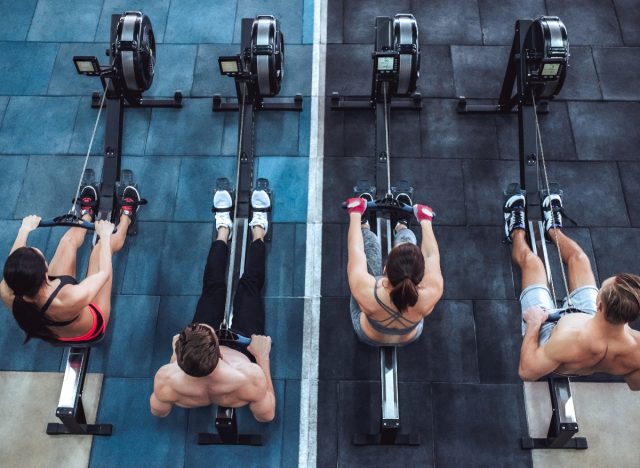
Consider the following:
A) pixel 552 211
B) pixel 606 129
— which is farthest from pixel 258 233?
pixel 606 129

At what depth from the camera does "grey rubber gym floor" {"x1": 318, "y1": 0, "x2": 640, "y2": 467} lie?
4.08 metres

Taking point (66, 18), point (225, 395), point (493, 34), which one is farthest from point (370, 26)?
point (225, 395)

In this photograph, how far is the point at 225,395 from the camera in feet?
10.7

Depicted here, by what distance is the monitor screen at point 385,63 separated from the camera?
4.30 m

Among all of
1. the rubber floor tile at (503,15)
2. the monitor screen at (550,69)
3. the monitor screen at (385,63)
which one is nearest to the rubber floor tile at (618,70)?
the rubber floor tile at (503,15)

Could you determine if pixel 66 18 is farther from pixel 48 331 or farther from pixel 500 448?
pixel 500 448

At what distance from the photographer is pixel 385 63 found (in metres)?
4.33

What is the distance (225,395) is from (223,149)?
2497mm

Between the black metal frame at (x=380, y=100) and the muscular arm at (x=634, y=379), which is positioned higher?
the black metal frame at (x=380, y=100)

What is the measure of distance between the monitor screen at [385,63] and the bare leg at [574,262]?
5.71ft

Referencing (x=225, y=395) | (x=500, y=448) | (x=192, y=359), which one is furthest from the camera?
(x=500, y=448)

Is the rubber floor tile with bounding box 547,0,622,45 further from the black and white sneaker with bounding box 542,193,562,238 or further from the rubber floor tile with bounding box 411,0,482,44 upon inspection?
the black and white sneaker with bounding box 542,193,562,238

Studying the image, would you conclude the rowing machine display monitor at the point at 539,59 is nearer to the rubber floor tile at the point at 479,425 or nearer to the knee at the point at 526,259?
the knee at the point at 526,259

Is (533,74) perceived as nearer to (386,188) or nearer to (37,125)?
(386,188)
